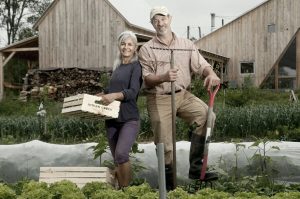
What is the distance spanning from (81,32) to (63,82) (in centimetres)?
229

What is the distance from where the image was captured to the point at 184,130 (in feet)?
22.5

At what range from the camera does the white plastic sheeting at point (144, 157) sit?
496 centimetres

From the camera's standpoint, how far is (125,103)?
13.8 ft

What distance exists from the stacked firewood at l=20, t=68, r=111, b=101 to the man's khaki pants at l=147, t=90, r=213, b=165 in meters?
12.6

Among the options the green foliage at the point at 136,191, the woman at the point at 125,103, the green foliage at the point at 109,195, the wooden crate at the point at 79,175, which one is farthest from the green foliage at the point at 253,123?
the green foliage at the point at 109,195

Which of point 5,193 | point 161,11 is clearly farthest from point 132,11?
point 5,193

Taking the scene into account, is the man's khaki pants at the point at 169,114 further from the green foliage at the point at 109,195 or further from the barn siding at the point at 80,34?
the barn siding at the point at 80,34

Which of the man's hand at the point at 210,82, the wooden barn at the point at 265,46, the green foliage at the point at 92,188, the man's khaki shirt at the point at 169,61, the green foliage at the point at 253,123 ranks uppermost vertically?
the wooden barn at the point at 265,46

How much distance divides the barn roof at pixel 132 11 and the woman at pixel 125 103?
44.3 ft

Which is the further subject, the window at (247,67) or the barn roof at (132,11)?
the window at (247,67)

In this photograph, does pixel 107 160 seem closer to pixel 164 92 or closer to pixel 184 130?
pixel 164 92

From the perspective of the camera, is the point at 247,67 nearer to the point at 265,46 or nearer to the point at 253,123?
the point at 265,46

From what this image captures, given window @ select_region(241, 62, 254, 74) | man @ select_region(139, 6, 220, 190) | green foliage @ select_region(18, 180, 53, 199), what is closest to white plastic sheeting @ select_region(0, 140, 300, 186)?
man @ select_region(139, 6, 220, 190)

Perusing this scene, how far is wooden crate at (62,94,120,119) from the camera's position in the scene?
387cm
